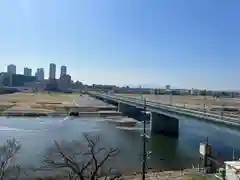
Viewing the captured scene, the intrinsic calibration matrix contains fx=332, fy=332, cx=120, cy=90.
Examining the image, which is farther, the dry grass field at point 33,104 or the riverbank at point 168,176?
the dry grass field at point 33,104

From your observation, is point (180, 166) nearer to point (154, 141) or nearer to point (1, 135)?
point (154, 141)

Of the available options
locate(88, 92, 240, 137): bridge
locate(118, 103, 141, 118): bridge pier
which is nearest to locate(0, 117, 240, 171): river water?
locate(88, 92, 240, 137): bridge

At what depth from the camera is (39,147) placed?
1420 inches

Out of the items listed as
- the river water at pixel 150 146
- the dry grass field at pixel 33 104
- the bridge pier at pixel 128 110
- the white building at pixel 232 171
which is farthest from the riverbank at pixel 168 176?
the dry grass field at pixel 33 104

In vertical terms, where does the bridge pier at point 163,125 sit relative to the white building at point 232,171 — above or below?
below

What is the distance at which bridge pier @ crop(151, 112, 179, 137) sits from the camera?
55.4 m

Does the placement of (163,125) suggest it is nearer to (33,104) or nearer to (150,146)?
(150,146)

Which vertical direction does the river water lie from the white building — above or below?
below

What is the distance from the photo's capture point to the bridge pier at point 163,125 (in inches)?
2182

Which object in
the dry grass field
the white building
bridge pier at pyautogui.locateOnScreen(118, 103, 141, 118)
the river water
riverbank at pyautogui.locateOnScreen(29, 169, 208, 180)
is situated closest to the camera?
the white building

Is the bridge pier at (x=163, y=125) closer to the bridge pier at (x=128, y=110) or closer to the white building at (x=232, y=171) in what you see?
the bridge pier at (x=128, y=110)

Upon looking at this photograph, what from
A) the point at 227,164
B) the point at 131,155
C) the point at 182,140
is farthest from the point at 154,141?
the point at 227,164

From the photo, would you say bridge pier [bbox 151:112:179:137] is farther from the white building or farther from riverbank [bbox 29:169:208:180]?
the white building

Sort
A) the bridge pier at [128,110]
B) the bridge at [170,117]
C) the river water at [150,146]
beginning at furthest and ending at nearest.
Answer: the bridge pier at [128,110] < the bridge at [170,117] < the river water at [150,146]
